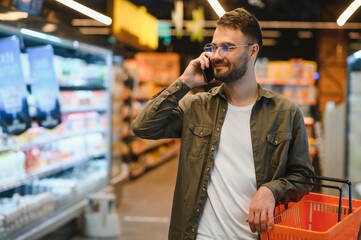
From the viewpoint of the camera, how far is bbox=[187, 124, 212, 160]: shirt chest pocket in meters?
2.30

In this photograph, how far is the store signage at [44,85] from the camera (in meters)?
5.11

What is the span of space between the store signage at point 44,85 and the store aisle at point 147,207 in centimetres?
187

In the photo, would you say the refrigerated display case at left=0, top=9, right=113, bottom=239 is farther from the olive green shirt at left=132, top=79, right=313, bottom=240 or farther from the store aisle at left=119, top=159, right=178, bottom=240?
the olive green shirt at left=132, top=79, right=313, bottom=240

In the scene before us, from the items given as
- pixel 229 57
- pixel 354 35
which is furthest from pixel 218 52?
pixel 354 35

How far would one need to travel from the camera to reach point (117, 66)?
310 inches

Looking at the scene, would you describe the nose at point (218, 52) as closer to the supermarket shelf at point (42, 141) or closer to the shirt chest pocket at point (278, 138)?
the shirt chest pocket at point (278, 138)

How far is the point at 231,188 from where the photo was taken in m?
2.21

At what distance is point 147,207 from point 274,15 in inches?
327

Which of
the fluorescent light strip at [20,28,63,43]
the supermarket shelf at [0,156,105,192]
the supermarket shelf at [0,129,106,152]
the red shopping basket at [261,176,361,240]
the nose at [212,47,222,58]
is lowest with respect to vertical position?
the supermarket shelf at [0,156,105,192]

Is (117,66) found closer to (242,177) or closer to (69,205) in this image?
(69,205)

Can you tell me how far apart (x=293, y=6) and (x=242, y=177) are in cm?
1217

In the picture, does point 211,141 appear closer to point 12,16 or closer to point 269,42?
point 12,16

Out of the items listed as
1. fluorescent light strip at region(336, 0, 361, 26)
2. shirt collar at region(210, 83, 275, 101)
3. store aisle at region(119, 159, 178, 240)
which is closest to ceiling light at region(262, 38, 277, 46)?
store aisle at region(119, 159, 178, 240)

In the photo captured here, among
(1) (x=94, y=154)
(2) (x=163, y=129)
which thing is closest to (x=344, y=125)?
(1) (x=94, y=154)
